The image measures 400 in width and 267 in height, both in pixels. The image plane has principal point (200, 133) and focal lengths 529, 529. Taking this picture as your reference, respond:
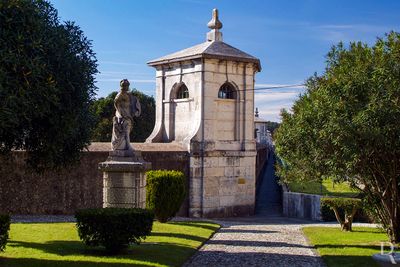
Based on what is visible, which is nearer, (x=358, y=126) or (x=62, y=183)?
(x=358, y=126)

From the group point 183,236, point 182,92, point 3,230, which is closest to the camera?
point 3,230

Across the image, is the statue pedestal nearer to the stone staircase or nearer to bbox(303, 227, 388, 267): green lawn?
bbox(303, 227, 388, 267): green lawn

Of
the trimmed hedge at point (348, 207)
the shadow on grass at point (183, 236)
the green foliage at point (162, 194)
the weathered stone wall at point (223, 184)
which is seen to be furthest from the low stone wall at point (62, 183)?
the trimmed hedge at point (348, 207)

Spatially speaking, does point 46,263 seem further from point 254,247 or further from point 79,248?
point 254,247

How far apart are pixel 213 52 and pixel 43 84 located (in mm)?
14898

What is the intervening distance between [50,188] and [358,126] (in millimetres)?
13769

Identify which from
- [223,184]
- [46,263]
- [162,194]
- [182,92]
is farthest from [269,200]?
[46,263]

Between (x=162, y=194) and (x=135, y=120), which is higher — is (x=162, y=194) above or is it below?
below

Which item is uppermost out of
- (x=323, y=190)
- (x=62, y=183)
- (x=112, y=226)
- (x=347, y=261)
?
(x=62, y=183)

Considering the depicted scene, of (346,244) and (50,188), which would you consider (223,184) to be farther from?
(346,244)

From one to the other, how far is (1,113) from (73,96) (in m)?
2.56

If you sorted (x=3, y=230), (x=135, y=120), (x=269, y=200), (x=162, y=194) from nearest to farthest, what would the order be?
1. (x=3, y=230)
2. (x=162, y=194)
3. (x=269, y=200)
4. (x=135, y=120)

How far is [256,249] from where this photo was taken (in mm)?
14297

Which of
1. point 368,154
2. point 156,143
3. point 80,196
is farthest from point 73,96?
point 156,143
